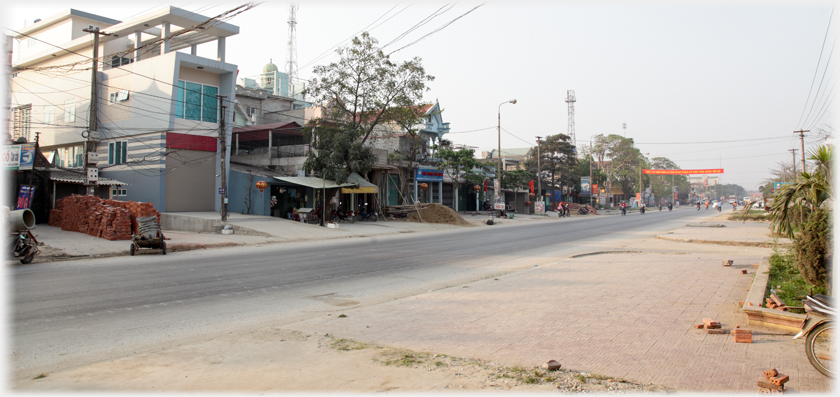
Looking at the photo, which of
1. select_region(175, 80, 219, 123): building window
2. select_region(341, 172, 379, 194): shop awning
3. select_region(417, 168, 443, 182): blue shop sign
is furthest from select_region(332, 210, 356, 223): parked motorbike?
select_region(417, 168, 443, 182): blue shop sign

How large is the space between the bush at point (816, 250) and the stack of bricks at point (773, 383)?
11.3 feet

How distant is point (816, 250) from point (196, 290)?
10.1m

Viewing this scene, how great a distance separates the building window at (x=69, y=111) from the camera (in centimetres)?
3275

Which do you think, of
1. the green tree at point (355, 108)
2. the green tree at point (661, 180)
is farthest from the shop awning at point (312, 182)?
the green tree at point (661, 180)

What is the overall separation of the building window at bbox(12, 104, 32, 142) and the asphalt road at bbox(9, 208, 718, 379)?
2879cm

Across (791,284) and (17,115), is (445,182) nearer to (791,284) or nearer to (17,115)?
(17,115)

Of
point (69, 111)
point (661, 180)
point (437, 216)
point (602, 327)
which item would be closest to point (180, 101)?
point (69, 111)

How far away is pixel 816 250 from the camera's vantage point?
676 centimetres

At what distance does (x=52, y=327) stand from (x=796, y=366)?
8848mm

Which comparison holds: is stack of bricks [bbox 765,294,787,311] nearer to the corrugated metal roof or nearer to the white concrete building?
the white concrete building

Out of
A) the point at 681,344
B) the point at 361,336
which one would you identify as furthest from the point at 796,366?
the point at 361,336

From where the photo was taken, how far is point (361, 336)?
6.16m

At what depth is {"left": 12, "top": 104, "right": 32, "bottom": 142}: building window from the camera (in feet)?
116

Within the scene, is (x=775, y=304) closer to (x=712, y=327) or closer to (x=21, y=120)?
(x=712, y=327)
